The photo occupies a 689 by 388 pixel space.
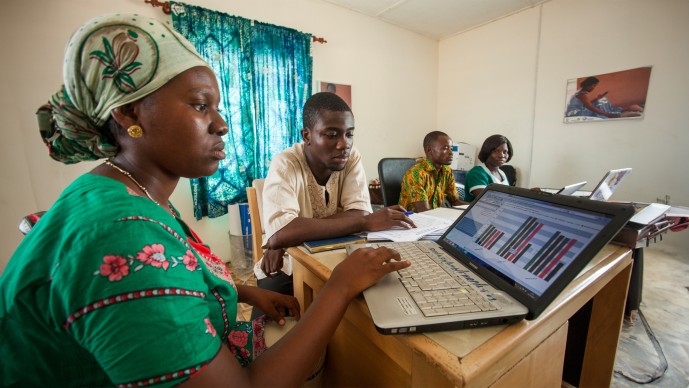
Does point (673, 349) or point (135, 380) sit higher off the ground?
point (135, 380)

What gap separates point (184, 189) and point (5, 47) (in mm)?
1382

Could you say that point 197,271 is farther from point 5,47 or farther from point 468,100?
point 468,100

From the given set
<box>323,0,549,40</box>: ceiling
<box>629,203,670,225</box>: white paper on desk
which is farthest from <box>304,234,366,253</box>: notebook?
<box>323,0,549,40</box>: ceiling

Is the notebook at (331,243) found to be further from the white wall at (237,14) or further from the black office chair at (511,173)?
the black office chair at (511,173)

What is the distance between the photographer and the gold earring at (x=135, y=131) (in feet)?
1.77

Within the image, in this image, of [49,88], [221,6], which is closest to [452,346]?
[49,88]

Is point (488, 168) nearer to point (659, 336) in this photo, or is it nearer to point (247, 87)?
point (659, 336)

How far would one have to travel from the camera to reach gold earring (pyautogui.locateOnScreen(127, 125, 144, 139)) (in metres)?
0.54

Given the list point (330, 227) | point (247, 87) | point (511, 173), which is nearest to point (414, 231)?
point (330, 227)

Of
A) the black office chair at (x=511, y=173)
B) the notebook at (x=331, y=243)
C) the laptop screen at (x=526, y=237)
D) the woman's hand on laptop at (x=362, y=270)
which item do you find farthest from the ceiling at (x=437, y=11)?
the woman's hand on laptop at (x=362, y=270)

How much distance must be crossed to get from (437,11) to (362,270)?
385 centimetres

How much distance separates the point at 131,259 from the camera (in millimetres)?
387

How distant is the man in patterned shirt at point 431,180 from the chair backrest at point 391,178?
9cm

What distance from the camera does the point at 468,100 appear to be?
404 centimetres
